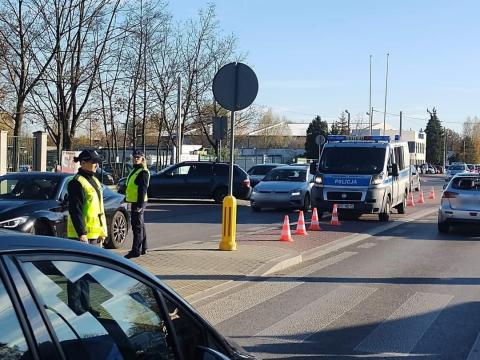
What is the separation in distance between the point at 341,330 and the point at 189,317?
4.31 m

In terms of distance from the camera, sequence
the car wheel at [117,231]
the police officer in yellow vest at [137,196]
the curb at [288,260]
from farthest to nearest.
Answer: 1. the car wheel at [117,231]
2. the police officer in yellow vest at [137,196]
3. the curb at [288,260]

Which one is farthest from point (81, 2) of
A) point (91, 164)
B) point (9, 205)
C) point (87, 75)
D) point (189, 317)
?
point (189, 317)

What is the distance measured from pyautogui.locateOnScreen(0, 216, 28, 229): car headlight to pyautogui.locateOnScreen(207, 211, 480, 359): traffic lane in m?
3.67

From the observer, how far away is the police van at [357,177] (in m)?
18.8

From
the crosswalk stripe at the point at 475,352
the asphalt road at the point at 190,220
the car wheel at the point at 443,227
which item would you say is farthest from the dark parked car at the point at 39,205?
the car wheel at the point at 443,227

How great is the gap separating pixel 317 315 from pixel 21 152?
1931cm

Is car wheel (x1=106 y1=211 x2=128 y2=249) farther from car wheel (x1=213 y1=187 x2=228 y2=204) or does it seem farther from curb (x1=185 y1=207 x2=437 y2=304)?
car wheel (x1=213 y1=187 x2=228 y2=204)

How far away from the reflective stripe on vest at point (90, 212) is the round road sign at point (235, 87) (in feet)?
13.5

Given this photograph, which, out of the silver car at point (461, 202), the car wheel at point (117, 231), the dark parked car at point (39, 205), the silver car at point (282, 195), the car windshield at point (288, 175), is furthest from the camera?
the car windshield at point (288, 175)

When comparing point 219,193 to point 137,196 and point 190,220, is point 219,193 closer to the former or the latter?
point 190,220

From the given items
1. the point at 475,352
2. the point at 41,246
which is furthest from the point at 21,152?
the point at 41,246

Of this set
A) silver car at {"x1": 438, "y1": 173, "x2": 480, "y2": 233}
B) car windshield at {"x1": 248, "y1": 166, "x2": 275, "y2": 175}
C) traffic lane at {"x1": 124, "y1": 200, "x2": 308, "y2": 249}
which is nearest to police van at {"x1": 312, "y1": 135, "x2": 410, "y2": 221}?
traffic lane at {"x1": 124, "y1": 200, "x2": 308, "y2": 249}

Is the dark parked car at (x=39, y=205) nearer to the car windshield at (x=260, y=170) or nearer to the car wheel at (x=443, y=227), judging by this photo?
the car wheel at (x=443, y=227)

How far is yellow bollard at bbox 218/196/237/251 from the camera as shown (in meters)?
11.4
